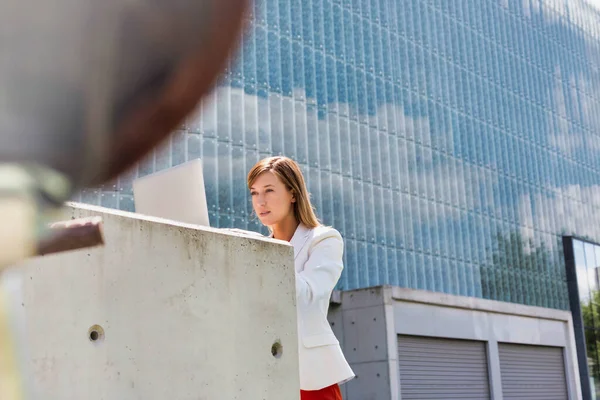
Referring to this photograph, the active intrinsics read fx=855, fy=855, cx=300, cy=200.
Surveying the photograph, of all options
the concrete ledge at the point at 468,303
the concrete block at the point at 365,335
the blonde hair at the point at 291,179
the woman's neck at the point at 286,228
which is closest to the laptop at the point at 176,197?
the blonde hair at the point at 291,179

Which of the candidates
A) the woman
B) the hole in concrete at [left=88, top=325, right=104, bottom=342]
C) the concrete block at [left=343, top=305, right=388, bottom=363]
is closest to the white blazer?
the woman

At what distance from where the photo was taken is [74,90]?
0.54m

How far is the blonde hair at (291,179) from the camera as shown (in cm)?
347

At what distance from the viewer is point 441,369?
19266 mm

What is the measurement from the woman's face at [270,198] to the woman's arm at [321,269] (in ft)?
0.65

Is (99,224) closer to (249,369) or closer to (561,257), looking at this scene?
(249,369)

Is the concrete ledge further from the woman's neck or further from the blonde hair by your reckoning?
the blonde hair

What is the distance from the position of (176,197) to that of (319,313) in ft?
2.54

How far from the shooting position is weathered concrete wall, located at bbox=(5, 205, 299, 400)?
2705 mm

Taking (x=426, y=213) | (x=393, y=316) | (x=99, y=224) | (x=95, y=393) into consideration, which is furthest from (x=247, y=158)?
(x=99, y=224)

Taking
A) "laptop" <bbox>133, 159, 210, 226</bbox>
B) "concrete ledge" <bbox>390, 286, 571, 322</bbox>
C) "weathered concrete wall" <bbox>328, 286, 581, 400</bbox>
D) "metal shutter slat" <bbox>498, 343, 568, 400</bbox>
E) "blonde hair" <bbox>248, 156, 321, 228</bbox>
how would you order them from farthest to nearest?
"metal shutter slat" <bbox>498, 343, 568, 400</bbox> < "concrete ledge" <bbox>390, 286, 571, 322</bbox> < "weathered concrete wall" <bbox>328, 286, 581, 400</bbox> < "blonde hair" <bbox>248, 156, 321, 228</bbox> < "laptop" <bbox>133, 159, 210, 226</bbox>

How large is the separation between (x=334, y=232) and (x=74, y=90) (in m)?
3.09

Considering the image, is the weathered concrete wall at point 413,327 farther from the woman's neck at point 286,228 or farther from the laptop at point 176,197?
the laptop at point 176,197

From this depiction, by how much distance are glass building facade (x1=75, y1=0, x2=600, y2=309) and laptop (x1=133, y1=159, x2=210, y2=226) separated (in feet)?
42.1
